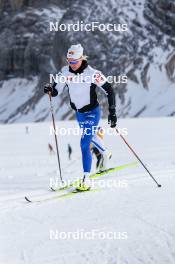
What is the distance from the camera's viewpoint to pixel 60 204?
25.5ft

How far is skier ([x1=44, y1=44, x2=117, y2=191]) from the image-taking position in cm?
841

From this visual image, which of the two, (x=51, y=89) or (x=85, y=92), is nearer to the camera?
(x=85, y=92)

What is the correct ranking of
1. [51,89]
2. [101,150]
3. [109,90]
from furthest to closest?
[101,150]
[51,89]
[109,90]

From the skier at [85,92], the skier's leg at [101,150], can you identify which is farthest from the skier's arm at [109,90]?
the skier's leg at [101,150]

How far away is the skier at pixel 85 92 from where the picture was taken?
8414 millimetres

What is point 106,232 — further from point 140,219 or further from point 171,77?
point 171,77

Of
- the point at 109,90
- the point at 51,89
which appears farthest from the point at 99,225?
the point at 51,89

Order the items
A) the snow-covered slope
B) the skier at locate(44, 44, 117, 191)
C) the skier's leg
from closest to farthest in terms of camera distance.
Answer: the snow-covered slope → the skier at locate(44, 44, 117, 191) → the skier's leg

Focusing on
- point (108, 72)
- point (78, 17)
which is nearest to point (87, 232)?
point (108, 72)

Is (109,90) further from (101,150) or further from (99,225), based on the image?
(99,225)

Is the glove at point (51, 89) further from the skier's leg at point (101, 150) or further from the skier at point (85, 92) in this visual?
the skier's leg at point (101, 150)

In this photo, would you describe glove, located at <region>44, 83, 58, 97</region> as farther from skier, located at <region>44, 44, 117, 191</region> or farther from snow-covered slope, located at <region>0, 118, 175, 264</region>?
snow-covered slope, located at <region>0, 118, 175, 264</region>

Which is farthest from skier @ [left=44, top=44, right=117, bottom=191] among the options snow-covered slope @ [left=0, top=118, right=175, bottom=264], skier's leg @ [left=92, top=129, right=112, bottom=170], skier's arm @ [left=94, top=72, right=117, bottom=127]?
snow-covered slope @ [left=0, top=118, right=175, bottom=264]

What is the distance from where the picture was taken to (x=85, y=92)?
863cm
